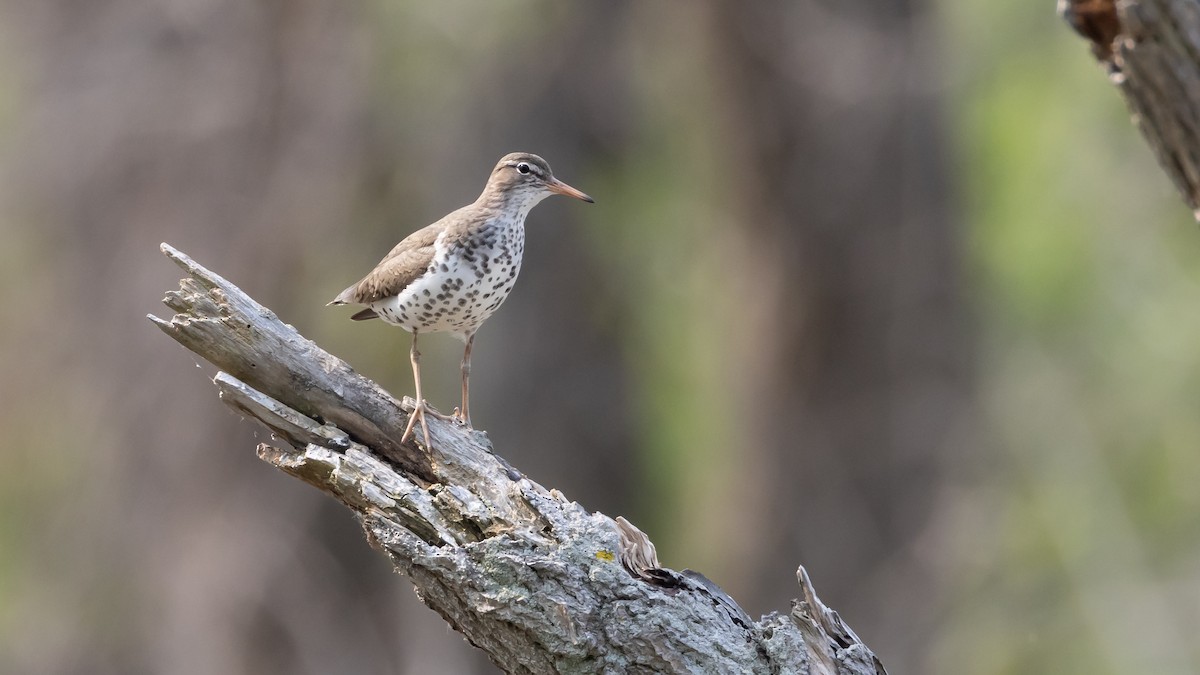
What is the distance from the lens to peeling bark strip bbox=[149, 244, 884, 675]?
371 centimetres

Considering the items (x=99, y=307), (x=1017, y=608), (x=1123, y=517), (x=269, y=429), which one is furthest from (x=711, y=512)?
(x=269, y=429)

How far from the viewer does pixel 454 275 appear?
4.78m

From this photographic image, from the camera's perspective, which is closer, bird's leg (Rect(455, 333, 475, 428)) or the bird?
the bird

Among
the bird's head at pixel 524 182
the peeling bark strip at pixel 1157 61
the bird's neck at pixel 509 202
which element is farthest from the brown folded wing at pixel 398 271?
the peeling bark strip at pixel 1157 61

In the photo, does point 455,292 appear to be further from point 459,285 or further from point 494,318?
point 494,318

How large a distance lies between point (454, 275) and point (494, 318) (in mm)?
7393

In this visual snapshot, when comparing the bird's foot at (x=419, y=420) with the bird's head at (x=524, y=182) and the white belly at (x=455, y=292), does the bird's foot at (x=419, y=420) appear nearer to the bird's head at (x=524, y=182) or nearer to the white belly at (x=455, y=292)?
the white belly at (x=455, y=292)

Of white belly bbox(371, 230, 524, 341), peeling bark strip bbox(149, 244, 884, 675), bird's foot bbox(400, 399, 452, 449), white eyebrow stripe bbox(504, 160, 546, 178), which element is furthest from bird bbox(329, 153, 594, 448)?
peeling bark strip bbox(149, 244, 884, 675)

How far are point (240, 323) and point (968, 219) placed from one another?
9.70m

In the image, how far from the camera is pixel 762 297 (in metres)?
12.0

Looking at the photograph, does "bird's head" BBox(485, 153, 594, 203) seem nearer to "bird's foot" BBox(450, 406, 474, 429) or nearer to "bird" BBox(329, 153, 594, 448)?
"bird" BBox(329, 153, 594, 448)

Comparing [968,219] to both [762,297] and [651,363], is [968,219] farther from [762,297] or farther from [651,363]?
[651,363]

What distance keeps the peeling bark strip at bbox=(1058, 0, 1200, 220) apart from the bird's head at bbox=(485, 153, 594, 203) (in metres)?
2.37

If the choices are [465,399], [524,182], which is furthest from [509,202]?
[465,399]
